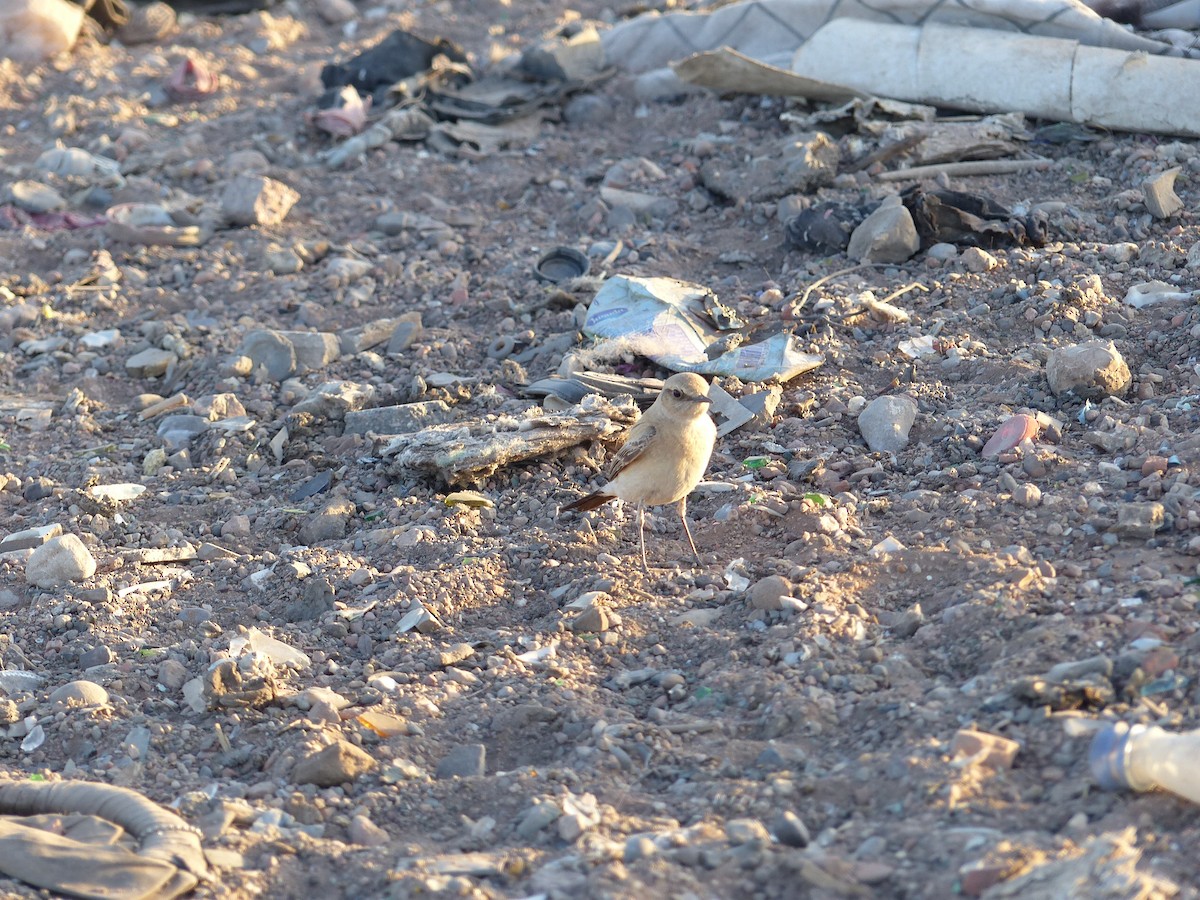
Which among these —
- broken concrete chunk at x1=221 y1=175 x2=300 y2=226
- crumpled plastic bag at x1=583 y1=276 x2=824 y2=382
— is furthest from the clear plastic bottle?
broken concrete chunk at x1=221 y1=175 x2=300 y2=226

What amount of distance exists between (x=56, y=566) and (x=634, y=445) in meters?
2.25

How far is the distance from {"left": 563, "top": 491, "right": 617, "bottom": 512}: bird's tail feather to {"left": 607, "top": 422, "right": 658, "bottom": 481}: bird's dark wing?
0.15m

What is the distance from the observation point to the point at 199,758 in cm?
393

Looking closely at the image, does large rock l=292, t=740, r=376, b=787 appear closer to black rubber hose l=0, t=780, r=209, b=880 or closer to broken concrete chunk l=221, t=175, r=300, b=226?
black rubber hose l=0, t=780, r=209, b=880

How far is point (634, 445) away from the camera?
4.77m

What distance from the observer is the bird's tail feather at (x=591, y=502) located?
16.4ft

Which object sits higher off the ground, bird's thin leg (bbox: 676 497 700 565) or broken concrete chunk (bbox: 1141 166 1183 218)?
broken concrete chunk (bbox: 1141 166 1183 218)

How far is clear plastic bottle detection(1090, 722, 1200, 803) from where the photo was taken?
2.99 meters

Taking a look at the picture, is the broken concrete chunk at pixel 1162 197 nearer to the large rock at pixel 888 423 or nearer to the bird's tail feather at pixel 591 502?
the large rock at pixel 888 423

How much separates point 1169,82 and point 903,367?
9.64 ft

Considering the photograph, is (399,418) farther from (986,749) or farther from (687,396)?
(986,749)

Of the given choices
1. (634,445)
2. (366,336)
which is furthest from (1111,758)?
(366,336)

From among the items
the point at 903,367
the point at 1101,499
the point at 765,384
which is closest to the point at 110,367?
the point at 765,384

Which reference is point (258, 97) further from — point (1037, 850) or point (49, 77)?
point (1037, 850)
